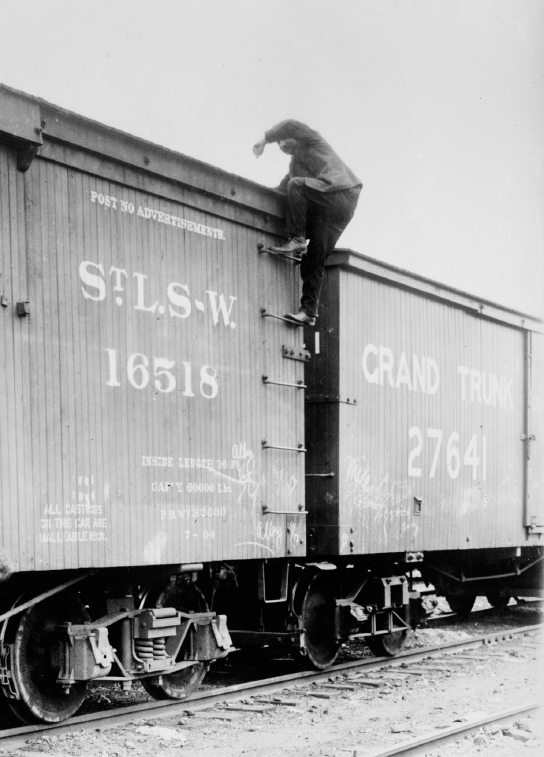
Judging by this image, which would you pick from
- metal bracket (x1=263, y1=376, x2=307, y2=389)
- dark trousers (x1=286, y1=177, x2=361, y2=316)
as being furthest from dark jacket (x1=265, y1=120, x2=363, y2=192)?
metal bracket (x1=263, y1=376, x2=307, y2=389)

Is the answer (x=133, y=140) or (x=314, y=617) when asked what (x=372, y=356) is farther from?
(x=133, y=140)

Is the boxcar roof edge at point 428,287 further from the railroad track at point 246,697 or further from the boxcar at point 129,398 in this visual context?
the railroad track at point 246,697

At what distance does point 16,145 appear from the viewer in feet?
19.6

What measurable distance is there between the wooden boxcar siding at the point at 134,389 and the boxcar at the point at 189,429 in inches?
0.6

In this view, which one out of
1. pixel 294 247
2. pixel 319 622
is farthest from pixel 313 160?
pixel 319 622

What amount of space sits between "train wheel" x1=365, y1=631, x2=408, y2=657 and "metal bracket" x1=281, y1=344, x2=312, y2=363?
318 centimetres

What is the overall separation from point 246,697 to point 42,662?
6.26 ft

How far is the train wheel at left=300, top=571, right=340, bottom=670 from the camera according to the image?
8922mm

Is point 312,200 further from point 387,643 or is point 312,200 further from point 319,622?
point 387,643

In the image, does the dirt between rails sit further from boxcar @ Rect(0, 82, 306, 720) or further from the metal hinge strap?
the metal hinge strap

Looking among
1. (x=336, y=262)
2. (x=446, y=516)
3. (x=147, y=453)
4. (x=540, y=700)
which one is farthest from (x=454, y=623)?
(x=147, y=453)

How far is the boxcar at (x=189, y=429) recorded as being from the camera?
609cm

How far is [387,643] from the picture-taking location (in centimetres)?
997

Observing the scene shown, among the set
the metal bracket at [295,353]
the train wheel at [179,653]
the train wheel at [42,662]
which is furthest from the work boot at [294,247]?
the train wheel at [42,662]
